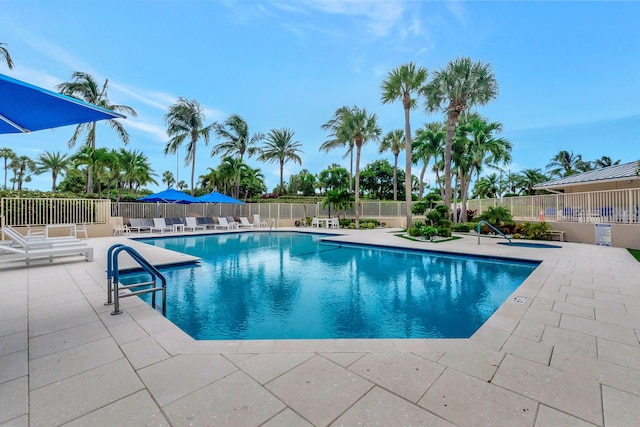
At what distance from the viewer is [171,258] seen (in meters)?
7.17

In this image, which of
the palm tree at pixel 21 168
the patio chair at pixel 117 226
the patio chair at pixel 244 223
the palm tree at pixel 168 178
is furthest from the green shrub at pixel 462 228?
the palm tree at pixel 21 168

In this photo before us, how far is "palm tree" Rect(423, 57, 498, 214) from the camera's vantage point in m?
14.1

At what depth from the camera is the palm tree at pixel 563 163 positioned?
3557 cm

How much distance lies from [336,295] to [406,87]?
12.5m

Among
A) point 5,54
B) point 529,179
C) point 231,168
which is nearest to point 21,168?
point 231,168

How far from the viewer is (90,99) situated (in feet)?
58.8

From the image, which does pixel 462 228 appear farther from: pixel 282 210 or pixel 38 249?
pixel 38 249

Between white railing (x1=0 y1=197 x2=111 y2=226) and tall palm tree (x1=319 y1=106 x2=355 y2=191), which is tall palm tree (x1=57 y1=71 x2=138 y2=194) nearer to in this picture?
white railing (x1=0 y1=197 x2=111 y2=226)

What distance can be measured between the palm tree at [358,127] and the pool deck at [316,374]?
14694 millimetres

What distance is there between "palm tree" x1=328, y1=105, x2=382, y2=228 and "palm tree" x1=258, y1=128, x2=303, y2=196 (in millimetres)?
7945

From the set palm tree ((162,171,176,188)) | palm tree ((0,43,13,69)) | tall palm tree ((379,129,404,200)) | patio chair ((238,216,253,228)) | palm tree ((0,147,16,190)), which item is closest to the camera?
palm tree ((0,43,13,69))

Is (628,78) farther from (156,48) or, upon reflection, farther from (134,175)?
(134,175)

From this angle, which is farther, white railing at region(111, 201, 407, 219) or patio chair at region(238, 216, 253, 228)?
white railing at region(111, 201, 407, 219)

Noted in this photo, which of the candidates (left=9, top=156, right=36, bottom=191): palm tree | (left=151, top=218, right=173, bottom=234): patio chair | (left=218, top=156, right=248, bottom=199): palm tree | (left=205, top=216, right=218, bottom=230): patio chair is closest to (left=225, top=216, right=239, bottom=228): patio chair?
(left=205, top=216, right=218, bottom=230): patio chair
